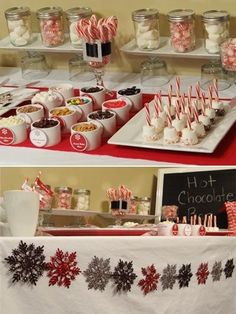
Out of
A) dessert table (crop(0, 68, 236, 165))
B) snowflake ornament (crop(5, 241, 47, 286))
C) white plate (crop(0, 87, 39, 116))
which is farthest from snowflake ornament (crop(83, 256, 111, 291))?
white plate (crop(0, 87, 39, 116))

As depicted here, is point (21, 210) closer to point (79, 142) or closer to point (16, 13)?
point (79, 142)

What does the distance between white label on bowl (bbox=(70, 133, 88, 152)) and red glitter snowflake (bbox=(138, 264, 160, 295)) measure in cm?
73

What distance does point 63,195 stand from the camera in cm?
288

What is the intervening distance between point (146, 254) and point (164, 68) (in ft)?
4.94

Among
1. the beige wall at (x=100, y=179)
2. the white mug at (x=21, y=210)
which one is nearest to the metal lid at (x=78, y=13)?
the beige wall at (x=100, y=179)

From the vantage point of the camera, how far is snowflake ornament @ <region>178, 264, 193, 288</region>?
1.63m

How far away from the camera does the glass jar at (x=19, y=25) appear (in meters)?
3.02

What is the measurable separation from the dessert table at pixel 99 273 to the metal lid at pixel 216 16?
4.42 feet

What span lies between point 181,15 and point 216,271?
140cm

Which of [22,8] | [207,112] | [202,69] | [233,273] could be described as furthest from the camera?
[22,8]

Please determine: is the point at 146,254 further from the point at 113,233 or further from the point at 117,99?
the point at 117,99

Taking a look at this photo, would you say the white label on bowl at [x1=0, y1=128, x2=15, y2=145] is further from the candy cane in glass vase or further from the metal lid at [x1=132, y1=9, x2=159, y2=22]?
the metal lid at [x1=132, y1=9, x2=159, y2=22]

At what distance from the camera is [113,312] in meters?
1.59

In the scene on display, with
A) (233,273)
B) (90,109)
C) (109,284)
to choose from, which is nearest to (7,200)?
(109,284)
